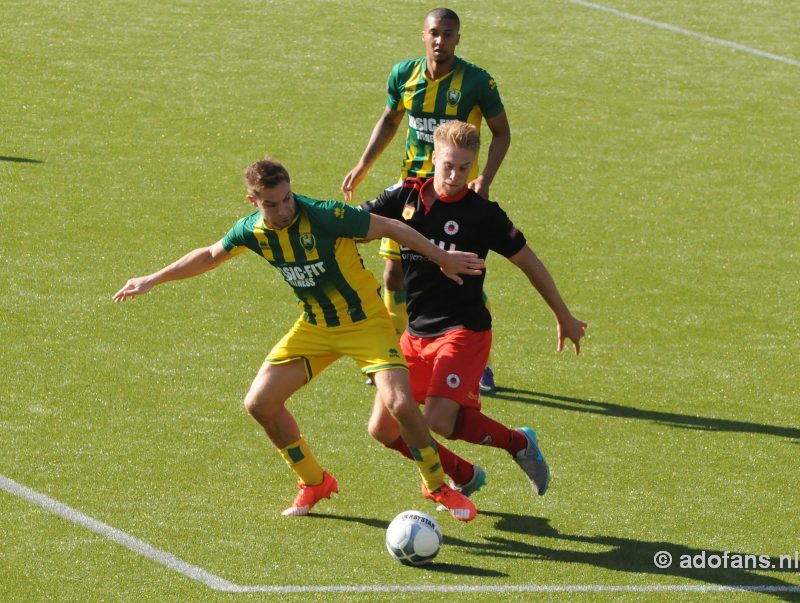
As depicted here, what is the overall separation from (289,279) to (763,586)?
2995 millimetres

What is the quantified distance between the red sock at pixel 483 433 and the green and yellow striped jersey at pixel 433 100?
101 inches

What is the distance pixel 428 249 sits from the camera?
7473 mm

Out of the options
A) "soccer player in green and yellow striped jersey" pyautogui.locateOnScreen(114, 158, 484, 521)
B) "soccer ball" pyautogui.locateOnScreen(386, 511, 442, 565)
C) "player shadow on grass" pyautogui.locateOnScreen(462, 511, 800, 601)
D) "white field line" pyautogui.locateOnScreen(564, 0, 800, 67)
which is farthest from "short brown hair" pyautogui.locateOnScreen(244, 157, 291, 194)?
"white field line" pyautogui.locateOnScreen(564, 0, 800, 67)

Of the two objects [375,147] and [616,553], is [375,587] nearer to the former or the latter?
[616,553]

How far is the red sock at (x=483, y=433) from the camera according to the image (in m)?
8.05

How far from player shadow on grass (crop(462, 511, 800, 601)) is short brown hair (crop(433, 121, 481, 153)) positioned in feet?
6.92

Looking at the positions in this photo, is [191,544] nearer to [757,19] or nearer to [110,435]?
[110,435]

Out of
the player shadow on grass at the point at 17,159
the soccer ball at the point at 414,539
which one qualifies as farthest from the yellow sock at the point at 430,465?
the player shadow on grass at the point at 17,159

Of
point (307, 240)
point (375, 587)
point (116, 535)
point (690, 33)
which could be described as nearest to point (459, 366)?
point (307, 240)

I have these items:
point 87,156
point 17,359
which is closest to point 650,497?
point 17,359

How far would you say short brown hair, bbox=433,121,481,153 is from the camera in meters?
7.80

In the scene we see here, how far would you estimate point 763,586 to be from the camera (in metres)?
7.27

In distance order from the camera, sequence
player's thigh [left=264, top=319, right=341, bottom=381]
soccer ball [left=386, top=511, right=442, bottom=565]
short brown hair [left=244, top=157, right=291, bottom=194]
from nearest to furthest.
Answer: soccer ball [left=386, top=511, right=442, bottom=565] → short brown hair [left=244, top=157, right=291, bottom=194] → player's thigh [left=264, top=319, right=341, bottom=381]

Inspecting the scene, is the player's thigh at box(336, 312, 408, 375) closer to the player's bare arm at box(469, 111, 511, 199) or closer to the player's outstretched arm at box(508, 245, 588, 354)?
the player's outstretched arm at box(508, 245, 588, 354)
